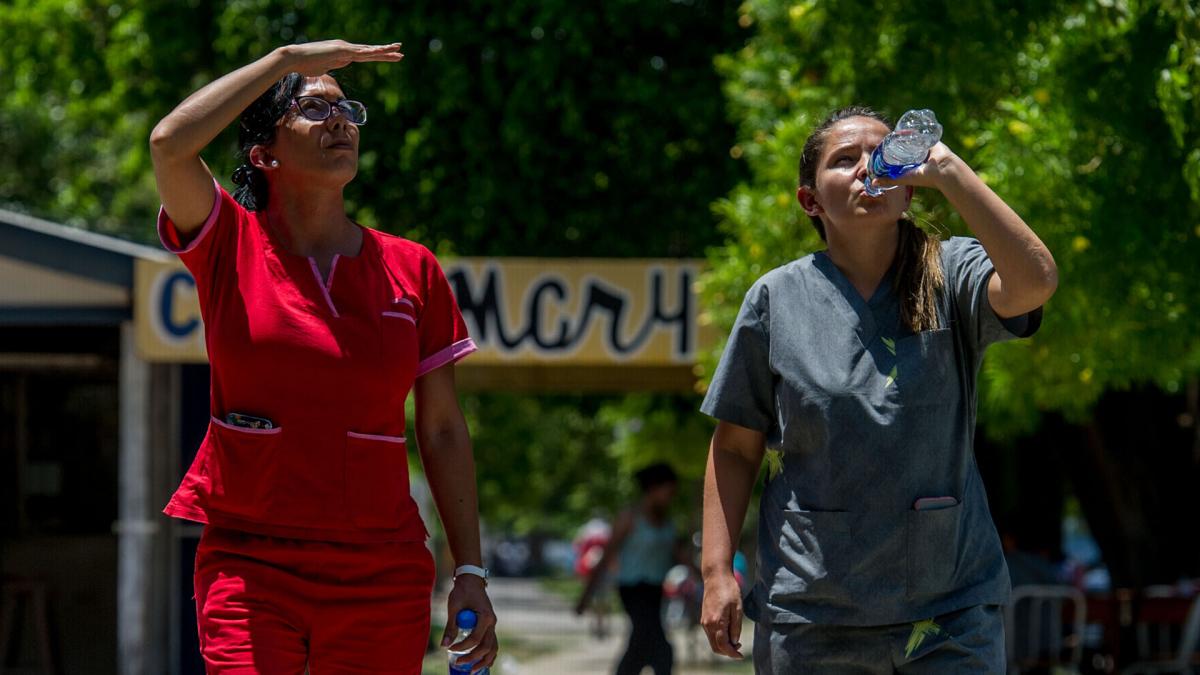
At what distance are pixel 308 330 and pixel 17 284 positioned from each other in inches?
306

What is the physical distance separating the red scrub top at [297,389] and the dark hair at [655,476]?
8174mm

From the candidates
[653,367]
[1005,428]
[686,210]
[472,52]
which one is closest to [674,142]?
[686,210]

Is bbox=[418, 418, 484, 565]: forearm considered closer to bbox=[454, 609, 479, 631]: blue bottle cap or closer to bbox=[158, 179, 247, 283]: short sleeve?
bbox=[454, 609, 479, 631]: blue bottle cap

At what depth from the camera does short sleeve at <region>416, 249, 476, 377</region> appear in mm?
3490

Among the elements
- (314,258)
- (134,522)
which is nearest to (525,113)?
(134,522)

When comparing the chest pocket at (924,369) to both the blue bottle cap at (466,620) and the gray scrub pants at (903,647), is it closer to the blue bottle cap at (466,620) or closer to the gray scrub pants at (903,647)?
the gray scrub pants at (903,647)

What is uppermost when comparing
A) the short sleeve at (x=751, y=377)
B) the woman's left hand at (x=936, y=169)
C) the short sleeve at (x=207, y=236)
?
the woman's left hand at (x=936, y=169)

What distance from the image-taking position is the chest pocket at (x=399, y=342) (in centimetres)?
328

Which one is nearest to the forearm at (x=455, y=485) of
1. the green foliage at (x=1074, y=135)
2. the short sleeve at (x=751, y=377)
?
the short sleeve at (x=751, y=377)

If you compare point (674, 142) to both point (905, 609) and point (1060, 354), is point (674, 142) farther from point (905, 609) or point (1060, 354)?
point (905, 609)

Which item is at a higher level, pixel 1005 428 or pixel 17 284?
pixel 17 284

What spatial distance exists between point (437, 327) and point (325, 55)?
639mm

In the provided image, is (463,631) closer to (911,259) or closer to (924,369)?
(924,369)

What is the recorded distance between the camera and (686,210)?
13.9 m
